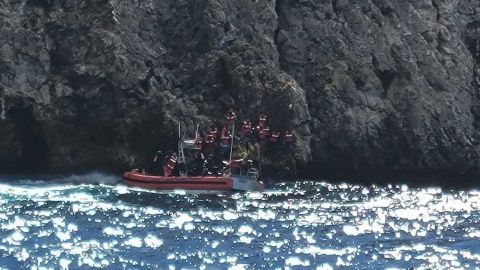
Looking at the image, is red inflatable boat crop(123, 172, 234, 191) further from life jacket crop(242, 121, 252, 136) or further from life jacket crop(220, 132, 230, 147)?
life jacket crop(242, 121, 252, 136)

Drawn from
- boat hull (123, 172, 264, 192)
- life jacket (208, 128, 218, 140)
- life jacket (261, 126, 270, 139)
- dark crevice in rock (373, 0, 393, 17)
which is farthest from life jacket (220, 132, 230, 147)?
dark crevice in rock (373, 0, 393, 17)

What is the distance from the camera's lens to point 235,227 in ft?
154

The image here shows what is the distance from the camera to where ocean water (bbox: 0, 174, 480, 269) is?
131 feet

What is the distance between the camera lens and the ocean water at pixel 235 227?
131 feet

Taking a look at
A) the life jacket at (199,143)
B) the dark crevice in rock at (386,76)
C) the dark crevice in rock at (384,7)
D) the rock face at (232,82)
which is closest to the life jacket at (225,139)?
the life jacket at (199,143)

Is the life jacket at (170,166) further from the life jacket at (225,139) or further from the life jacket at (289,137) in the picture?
the life jacket at (289,137)

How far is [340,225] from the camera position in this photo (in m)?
48.3

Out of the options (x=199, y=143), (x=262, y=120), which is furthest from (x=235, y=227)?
(x=262, y=120)

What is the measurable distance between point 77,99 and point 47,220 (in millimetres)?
16695

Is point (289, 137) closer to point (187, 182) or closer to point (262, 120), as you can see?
point (262, 120)

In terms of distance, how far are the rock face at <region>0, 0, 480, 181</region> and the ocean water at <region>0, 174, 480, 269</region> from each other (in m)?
3.45

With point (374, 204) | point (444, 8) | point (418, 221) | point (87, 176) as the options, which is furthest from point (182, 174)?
point (444, 8)

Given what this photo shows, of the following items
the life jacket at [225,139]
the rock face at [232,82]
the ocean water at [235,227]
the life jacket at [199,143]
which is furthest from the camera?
the rock face at [232,82]

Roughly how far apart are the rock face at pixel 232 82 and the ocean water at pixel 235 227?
3.45 meters
